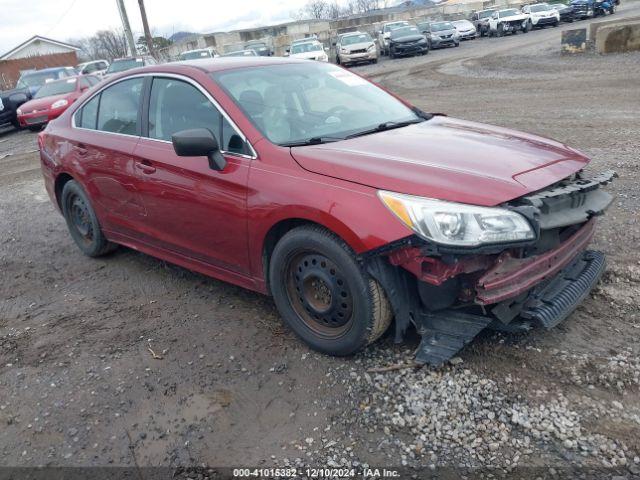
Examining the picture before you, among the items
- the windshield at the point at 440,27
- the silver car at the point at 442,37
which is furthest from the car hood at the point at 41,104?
the windshield at the point at 440,27

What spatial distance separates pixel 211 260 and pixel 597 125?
7.00 m

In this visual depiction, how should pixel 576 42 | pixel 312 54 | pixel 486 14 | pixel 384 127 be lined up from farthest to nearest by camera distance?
pixel 486 14 < pixel 312 54 < pixel 576 42 < pixel 384 127

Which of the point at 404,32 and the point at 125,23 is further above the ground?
the point at 125,23

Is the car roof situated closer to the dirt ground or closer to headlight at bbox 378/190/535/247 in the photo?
the dirt ground

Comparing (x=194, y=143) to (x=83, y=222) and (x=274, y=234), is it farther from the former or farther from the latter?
(x=83, y=222)

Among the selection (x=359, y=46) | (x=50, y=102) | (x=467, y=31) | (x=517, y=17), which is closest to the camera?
(x=50, y=102)

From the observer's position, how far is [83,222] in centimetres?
540

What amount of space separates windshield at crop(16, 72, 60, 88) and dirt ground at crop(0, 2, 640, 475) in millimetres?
17832

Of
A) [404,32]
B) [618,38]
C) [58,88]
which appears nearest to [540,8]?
[404,32]

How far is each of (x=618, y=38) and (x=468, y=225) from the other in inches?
719

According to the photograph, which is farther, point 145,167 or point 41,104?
point 41,104

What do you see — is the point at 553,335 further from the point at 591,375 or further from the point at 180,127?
the point at 180,127

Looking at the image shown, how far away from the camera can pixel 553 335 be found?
339cm

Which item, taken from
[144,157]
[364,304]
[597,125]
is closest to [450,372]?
[364,304]
